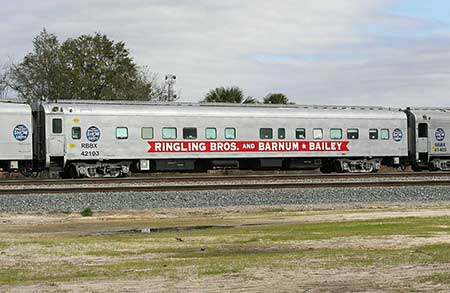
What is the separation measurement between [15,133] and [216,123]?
816 cm

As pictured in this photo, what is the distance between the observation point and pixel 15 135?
29969 mm

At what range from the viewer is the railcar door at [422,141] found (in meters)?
37.3

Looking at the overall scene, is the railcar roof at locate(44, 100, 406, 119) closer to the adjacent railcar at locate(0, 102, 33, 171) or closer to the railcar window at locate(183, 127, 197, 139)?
the railcar window at locate(183, 127, 197, 139)

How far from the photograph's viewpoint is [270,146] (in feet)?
111

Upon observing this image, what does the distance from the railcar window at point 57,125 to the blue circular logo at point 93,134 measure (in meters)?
1.08

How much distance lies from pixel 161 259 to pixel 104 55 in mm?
48976

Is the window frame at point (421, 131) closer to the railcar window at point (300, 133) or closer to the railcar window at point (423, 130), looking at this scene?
the railcar window at point (423, 130)

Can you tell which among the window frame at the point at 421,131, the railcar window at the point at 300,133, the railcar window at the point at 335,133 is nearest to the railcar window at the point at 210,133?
the railcar window at the point at 300,133

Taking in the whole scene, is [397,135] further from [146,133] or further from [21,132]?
[21,132]

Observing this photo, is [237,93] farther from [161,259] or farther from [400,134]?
[161,259]

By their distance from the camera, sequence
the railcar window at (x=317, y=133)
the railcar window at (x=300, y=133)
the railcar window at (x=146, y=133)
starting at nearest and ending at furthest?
1. the railcar window at (x=146, y=133)
2. the railcar window at (x=300, y=133)
3. the railcar window at (x=317, y=133)

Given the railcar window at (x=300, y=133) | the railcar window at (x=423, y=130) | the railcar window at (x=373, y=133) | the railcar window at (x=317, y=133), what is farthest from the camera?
the railcar window at (x=423, y=130)

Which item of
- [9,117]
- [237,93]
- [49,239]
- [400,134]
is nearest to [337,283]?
[49,239]

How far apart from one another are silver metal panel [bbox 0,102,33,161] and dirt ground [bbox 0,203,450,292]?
42.1 ft
